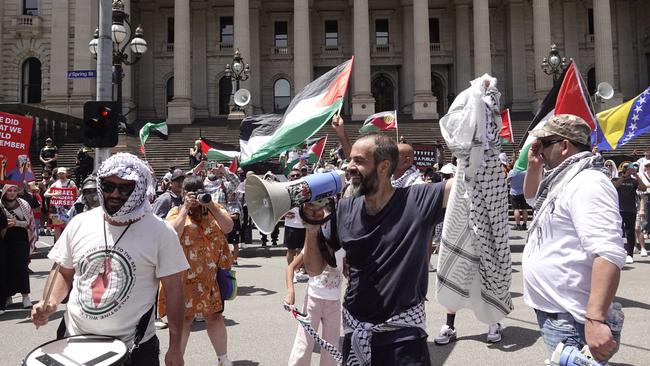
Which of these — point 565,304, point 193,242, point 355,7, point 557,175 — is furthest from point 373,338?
point 355,7

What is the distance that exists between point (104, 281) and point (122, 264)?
135 mm

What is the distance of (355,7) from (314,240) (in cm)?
3509

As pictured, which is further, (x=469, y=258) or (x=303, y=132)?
(x=303, y=132)

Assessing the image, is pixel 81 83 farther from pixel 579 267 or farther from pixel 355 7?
pixel 579 267

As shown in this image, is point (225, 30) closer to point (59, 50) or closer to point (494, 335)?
point (59, 50)

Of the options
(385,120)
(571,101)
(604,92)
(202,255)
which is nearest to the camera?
(202,255)

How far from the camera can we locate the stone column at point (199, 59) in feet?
135

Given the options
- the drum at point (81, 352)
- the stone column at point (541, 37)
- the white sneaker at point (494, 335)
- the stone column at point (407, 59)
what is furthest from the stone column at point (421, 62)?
the drum at point (81, 352)

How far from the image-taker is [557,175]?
316 centimetres

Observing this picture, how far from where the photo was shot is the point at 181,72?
3619 cm

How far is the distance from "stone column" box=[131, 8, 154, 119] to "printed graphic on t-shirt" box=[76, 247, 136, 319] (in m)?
40.4

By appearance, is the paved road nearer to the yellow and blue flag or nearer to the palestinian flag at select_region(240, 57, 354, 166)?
the palestinian flag at select_region(240, 57, 354, 166)

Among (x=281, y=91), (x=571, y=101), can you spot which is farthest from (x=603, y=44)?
(x=571, y=101)

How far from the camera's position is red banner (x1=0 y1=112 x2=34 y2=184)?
9.90 metres
